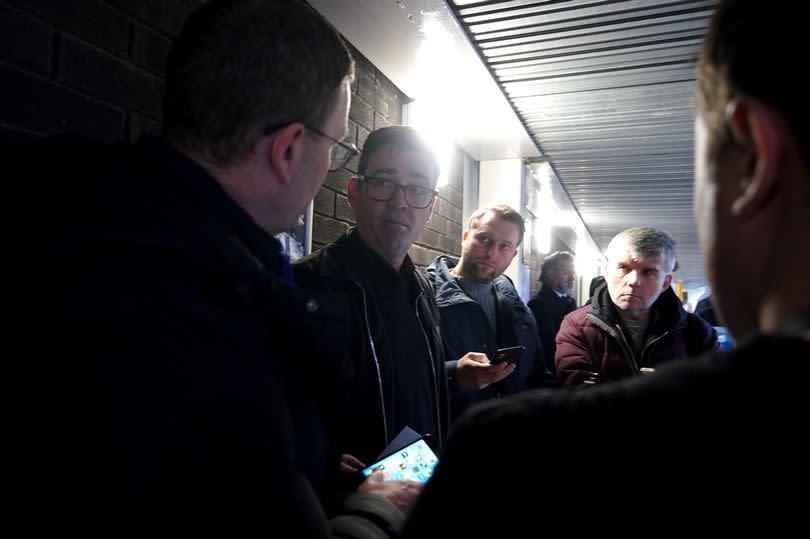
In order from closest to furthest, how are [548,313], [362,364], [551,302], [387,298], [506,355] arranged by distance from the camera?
1. [362,364]
2. [387,298]
3. [506,355]
4. [548,313]
5. [551,302]

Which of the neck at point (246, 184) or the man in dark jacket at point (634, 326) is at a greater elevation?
the neck at point (246, 184)

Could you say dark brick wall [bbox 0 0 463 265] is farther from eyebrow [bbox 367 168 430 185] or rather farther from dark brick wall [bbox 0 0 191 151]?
eyebrow [bbox 367 168 430 185]

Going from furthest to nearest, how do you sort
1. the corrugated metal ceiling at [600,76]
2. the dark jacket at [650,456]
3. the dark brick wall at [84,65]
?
the corrugated metal ceiling at [600,76] < the dark brick wall at [84,65] < the dark jacket at [650,456]

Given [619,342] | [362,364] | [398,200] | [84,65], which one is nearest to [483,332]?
[619,342]

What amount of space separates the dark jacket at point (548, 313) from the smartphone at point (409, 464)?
2.32 meters

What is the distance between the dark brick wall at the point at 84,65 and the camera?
1.06 metres

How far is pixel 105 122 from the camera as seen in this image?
4.18 ft

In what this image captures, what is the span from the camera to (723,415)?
391 millimetres

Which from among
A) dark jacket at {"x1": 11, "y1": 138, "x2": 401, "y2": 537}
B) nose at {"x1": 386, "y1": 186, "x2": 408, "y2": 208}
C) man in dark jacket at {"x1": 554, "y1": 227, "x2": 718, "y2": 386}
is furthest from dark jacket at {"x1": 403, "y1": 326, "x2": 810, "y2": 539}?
man in dark jacket at {"x1": 554, "y1": 227, "x2": 718, "y2": 386}

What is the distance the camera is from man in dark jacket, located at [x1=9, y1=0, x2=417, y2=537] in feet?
1.91

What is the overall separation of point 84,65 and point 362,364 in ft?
3.66

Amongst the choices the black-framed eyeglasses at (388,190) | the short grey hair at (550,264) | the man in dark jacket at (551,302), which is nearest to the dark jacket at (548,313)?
the man in dark jacket at (551,302)

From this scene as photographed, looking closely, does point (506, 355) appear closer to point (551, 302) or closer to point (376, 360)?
point (376, 360)

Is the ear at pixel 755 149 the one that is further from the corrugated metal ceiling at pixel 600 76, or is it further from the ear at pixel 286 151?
the corrugated metal ceiling at pixel 600 76
